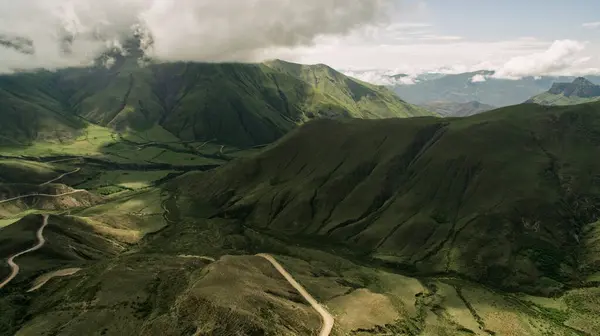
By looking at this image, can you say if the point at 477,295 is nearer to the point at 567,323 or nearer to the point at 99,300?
the point at 567,323

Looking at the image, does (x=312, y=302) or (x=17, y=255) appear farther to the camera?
(x=17, y=255)

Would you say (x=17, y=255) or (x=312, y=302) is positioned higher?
(x=17, y=255)

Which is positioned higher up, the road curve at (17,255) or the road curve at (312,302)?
the road curve at (17,255)

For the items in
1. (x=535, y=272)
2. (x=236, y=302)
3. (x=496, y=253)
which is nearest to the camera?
(x=236, y=302)

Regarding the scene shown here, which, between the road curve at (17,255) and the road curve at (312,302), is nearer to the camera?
the road curve at (312,302)

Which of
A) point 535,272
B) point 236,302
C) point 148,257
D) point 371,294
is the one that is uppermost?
point 236,302

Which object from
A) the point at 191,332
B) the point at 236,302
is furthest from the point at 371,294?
the point at 191,332

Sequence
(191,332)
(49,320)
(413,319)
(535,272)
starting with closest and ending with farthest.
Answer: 1. (191,332)
2. (49,320)
3. (413,319)
4. (535,272)

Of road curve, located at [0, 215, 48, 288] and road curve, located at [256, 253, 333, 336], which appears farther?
road curve, located at [0, 215, 48, 288]

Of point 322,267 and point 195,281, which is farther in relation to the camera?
point 322,267

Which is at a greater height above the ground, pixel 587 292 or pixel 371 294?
pixel 371 294

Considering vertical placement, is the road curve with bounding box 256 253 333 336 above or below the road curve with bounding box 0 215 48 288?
below
